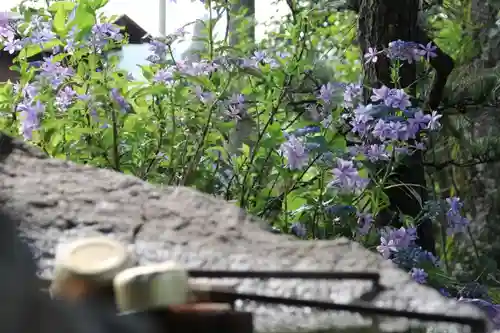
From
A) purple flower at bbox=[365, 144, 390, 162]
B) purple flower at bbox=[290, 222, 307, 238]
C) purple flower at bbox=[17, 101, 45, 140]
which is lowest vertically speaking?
purple flower at bbox=[290, 222, 307, 238]

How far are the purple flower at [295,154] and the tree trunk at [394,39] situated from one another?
303 millimetres

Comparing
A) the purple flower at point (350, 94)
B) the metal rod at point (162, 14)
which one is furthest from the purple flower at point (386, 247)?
the metal rod at point (162, 14)

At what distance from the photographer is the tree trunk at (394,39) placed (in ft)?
3.89

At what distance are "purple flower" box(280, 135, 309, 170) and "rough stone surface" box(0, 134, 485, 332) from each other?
0.31 m

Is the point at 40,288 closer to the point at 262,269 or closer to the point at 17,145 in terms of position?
the point at 262,269

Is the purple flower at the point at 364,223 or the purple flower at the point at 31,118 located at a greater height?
the purple flower at the point at 31,118

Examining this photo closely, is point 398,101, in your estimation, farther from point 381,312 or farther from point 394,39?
point 381,312

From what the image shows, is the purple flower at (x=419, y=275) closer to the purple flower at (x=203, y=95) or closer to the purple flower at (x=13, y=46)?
the purple flower at (x=203, y=95)

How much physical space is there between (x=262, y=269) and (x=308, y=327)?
0.06m

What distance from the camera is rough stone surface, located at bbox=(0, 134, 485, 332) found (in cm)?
43

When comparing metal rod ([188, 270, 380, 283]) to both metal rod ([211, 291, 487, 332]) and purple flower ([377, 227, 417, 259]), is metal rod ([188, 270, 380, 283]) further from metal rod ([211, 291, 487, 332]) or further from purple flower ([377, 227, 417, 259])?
purple flower ([377, 227, 417, 259])

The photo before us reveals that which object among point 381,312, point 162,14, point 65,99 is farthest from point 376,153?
point 162,14

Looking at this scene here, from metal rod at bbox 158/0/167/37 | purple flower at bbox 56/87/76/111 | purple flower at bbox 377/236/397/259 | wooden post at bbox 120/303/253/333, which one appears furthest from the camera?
metal rod at bbox 158/0/167/37

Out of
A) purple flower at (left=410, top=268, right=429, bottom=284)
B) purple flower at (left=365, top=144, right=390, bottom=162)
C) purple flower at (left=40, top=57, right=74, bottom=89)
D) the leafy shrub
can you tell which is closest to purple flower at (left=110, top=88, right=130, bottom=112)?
the leafy shrub
